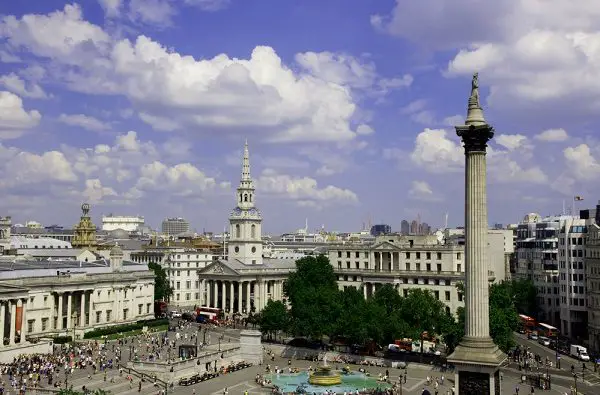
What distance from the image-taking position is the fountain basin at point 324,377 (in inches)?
3044

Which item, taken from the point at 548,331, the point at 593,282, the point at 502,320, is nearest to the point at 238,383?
the point at 502,320

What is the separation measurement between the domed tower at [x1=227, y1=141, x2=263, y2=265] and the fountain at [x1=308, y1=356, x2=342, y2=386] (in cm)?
7924

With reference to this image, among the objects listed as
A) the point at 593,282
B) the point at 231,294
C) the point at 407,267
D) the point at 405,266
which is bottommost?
the point at 231,294

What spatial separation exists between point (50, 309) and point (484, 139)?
254 feet

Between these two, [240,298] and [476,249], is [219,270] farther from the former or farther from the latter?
[476,249]

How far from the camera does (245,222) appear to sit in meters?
157

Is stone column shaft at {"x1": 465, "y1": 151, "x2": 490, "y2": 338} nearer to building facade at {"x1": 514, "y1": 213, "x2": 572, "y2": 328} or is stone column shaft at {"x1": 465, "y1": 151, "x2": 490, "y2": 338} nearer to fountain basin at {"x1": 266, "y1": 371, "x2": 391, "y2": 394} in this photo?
fountain basin at {"x1": 266, "y1": 371, "x2": 391, "y2": 394}

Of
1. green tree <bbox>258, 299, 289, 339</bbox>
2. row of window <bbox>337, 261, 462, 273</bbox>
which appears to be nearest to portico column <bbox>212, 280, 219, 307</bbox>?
row of window <bbox>337, 261, 462, 273</bbox>

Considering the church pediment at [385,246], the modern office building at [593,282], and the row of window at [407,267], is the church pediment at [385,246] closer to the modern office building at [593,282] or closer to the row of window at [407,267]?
the row of window at [407,267]

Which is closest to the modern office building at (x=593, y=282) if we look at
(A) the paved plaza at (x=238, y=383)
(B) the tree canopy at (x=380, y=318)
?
(B) the tree canopy at (x=380, y=318)

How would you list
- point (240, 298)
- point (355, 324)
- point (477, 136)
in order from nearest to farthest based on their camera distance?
1. point (477, 136)
2. point (355, 324)
3. point (240, 298)

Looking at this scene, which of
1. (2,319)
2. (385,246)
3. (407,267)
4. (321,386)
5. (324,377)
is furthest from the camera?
(385,246)

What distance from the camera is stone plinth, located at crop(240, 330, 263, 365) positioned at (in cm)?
9288

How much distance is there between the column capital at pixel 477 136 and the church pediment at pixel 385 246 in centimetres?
8115
